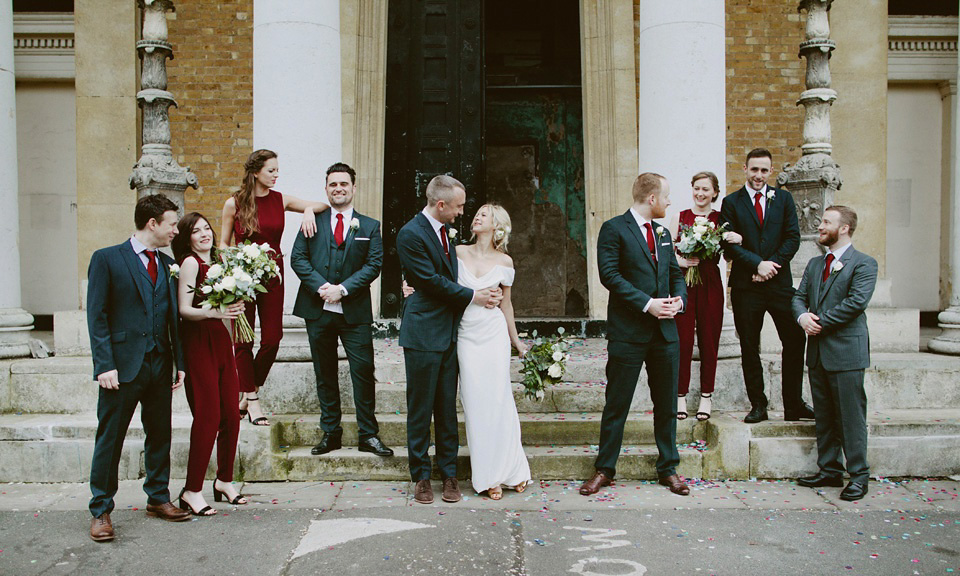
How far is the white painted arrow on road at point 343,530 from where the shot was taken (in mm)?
4828

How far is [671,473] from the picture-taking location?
5.93 metres

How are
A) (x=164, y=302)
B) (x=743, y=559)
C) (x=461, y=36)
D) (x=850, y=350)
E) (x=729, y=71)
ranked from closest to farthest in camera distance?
(x=743, y=559) < (x=164, y=302) < (x=850, y=350) < (x=461, y=36) < (x=729, y=71)

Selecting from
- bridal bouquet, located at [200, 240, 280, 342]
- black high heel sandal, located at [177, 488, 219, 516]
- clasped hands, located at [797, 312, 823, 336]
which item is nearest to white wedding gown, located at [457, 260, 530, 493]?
bridal bouquet, located at [200, 240, 280, 342]

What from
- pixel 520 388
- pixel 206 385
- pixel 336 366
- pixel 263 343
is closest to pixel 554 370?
pixel 520 388

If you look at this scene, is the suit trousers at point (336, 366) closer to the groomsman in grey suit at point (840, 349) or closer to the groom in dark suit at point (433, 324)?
the groom in dark suit at point (433, 324)

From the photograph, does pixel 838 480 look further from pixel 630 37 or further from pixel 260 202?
pixel 630 37

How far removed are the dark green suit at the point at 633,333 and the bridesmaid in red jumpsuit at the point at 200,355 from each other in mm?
2526

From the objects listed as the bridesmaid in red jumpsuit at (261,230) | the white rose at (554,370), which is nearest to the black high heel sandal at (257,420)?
the bridesmaid in red jumpsuit at (261,230)

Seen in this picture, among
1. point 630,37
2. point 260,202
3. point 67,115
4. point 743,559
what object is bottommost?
point 743,559

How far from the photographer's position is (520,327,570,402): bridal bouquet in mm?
5883

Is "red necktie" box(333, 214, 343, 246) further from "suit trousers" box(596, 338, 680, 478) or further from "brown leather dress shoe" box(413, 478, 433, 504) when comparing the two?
"suit trousers" box(596, 338, 680, 478)

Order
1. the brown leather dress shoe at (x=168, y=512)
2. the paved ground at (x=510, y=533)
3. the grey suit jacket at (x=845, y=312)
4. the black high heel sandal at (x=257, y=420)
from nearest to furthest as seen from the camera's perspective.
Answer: the paved ground at (x=510, y=533) → the brown leather dress shoe at (x=168, y=512) → the grey suit jacket at (x=845, y=312) → the black high heel sandal at (x=257, y=420)

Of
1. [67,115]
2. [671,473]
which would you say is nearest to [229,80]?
[67,115]

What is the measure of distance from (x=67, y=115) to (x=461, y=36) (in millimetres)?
5723
